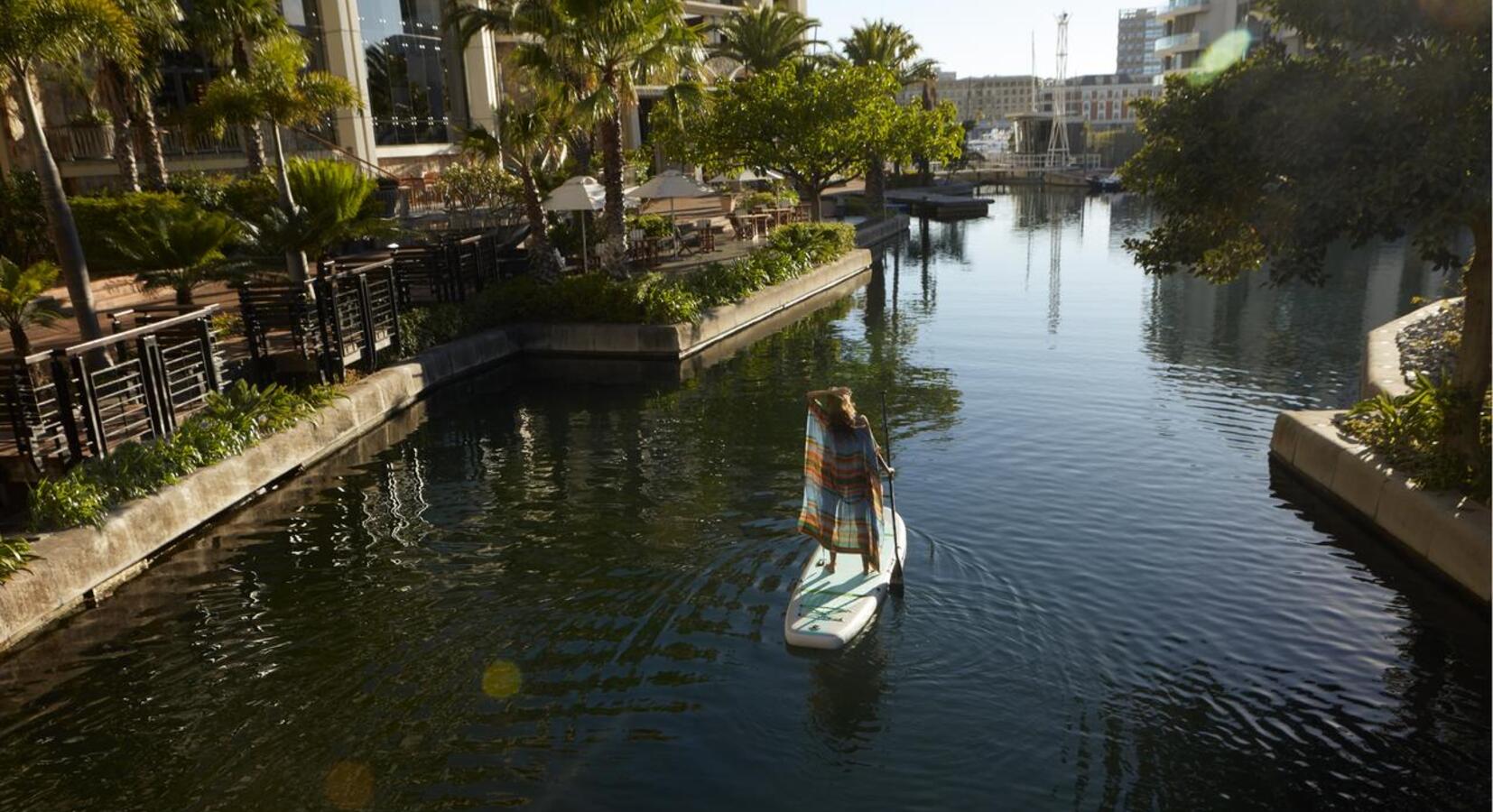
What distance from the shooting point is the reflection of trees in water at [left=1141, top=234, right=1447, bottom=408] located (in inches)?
846

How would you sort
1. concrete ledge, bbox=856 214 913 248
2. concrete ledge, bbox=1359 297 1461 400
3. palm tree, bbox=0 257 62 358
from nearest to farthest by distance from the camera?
palm tree, bbox=0 257 62 358 → concrete ledge, bbox=1359 297 1461 400 → concrete ledge, bbox=856 214 913 248

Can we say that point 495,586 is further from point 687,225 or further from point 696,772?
point 687,225

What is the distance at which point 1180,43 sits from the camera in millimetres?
107438

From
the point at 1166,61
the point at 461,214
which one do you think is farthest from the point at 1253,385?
the point at 1166,61

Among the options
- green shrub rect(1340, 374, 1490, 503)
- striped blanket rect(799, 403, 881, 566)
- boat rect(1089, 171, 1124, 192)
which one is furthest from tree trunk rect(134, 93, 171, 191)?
boat rect(1089, 171, 1124, 192)

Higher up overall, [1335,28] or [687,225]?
[1335,28]

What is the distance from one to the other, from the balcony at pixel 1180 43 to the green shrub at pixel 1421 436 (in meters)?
102

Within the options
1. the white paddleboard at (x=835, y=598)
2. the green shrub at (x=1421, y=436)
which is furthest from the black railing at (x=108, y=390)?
the green shrub at (x=1421, y=436)

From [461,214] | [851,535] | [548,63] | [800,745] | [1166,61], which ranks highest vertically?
[1166,61]

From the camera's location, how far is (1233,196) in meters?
12.1

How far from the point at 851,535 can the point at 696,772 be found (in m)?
3.26

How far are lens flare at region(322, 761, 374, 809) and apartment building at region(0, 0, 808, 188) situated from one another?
28.1 m

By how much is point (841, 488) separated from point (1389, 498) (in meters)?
7.24

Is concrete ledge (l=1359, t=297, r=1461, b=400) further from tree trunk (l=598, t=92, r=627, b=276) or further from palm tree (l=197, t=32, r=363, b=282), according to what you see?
palm tree (l=197, t=32, r=363, b=282)
